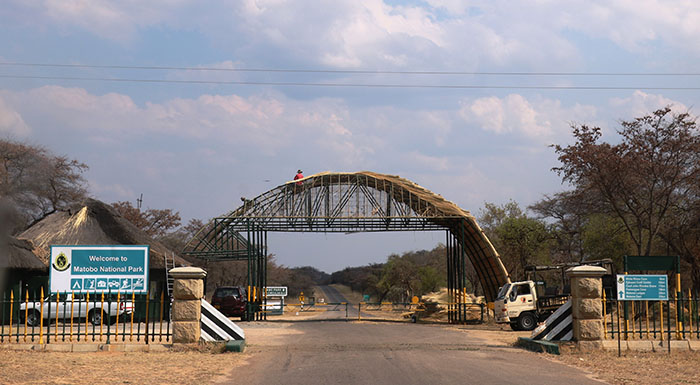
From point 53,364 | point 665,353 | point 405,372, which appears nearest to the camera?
point 405,372

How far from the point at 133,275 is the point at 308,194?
47.2 ft

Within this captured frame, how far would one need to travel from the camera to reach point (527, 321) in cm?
2578

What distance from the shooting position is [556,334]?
15531 mm

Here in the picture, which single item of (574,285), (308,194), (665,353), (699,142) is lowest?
(665,353)

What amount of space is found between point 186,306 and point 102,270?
267 cm

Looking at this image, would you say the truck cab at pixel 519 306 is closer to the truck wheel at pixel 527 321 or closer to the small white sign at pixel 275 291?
the truck wheel at pixel 527 321

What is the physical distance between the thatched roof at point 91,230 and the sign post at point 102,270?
1159 centimetres

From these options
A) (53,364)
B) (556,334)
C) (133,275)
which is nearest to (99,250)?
(133,275)

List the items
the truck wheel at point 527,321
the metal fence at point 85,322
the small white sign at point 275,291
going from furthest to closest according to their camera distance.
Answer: the small white sign at point 275,291 → the truck wheel at point 527,321 → the metal fence at point 85,322

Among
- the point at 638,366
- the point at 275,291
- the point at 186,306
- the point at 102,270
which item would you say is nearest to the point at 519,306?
the point at 638,366

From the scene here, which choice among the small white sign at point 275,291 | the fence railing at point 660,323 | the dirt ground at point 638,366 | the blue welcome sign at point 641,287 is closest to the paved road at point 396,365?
the dirt ground at point 638,366

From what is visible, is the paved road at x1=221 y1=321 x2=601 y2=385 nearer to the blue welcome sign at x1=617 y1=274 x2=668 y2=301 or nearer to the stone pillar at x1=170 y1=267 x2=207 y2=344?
the stone pillar at x1=170 y1=267 x2=207 y2=344

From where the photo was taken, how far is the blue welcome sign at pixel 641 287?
50.7 ft

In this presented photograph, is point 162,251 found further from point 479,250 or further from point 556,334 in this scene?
point 556,334
